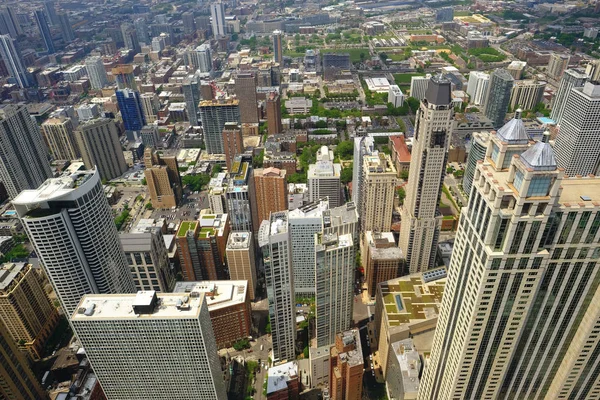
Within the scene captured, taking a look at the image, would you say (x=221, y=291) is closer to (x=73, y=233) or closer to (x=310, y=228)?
(x=310, y=228)

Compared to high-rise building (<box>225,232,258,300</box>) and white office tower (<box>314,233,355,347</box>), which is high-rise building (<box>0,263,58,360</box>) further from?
white office tower (<box>314,233,355,347</box>)

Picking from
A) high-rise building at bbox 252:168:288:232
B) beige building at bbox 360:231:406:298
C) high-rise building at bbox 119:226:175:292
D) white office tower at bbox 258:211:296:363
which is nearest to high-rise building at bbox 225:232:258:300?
high-rise building at bbox 119:226:175:292

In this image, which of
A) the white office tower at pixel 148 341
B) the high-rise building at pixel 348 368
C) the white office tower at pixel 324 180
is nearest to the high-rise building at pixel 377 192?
the white office tower at pixel 324 180

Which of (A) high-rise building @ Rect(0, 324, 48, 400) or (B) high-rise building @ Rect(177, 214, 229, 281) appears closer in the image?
(A) high-rise building @ Rect(0, 324, 48, 400)

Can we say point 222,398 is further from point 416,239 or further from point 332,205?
point 332,205

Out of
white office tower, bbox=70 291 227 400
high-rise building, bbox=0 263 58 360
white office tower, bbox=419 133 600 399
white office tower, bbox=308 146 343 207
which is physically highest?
white office tower, bbox=419 133 600 399

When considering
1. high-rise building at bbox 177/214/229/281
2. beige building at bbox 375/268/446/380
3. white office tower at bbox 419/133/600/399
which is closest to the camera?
white office tower at bbox 419/133/600/399
